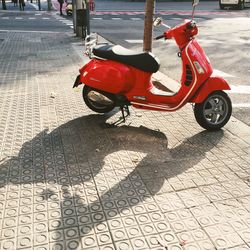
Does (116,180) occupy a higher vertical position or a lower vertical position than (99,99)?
lower

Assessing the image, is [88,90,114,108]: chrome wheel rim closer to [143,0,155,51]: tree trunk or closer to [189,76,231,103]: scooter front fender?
[189,76,231,103]: scooter front fender

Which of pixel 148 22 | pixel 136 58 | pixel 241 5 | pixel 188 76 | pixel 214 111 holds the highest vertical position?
Answer: pixel 148 22

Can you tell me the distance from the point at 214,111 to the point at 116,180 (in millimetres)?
2126

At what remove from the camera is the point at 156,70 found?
207 inches

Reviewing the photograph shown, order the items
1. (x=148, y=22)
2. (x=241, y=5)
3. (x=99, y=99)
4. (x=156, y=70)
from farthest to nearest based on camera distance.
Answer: (x=241, y=5), (x=148, y=22), (x=99, y=99), (x=156, y=70)

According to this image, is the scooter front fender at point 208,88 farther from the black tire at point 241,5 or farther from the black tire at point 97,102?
the black tire at point 241,5

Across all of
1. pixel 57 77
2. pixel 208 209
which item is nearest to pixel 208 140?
pixel 208 209

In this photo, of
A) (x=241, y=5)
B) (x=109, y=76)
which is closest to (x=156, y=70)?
(x=109, y=76)

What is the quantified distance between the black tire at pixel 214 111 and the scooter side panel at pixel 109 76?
3.74ft

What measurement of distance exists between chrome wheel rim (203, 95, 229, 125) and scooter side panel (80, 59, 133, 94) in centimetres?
123

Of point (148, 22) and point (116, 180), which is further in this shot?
point (148, 22)

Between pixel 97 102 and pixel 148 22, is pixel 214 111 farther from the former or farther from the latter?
pixel 148 22

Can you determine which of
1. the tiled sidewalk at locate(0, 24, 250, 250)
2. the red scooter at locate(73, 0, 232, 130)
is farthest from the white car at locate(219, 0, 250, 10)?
the red scooter at locate(73, 0, 232, 130)

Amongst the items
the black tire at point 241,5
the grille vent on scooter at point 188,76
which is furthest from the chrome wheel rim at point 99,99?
the black tire at point 241,5
